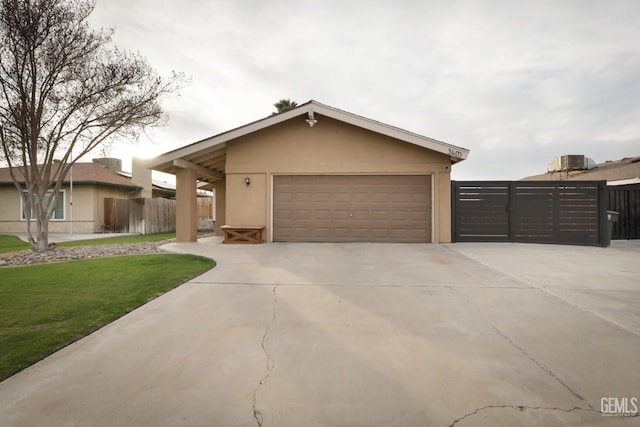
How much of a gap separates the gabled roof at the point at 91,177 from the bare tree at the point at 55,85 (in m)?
6.79

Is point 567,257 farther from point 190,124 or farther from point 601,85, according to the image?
point 190,124

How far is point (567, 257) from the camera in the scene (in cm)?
712

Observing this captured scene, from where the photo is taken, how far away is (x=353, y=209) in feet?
32.0

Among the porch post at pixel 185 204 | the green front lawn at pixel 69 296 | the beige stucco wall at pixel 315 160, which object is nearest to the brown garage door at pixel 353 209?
the beige stucco wall at pixel 315 160

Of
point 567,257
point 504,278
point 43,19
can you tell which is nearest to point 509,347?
point 504,278

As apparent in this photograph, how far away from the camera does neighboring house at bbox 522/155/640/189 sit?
14.4 metres

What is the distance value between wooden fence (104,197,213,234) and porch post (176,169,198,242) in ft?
21.7

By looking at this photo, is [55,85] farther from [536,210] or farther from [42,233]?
[536,210]

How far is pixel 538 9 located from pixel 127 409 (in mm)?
12422

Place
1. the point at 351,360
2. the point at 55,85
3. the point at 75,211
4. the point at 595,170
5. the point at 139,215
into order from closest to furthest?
the point at 351,360 < the point at 55,85 < the point at 139,215 < the point at 75,211 < the point at 595,170

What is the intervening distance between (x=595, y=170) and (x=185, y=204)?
23.9 meters

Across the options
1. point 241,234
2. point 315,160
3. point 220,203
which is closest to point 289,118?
point 315,160

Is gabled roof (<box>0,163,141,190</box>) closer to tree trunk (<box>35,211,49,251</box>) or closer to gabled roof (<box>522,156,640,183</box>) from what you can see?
tree trunk (<box>35,211,49,251</box>)

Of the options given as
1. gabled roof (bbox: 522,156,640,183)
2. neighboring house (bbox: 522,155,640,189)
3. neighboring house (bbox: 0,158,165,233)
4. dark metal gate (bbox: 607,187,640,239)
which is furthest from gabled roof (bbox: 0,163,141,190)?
gabled roof (bbox: 522,156,640,183)
